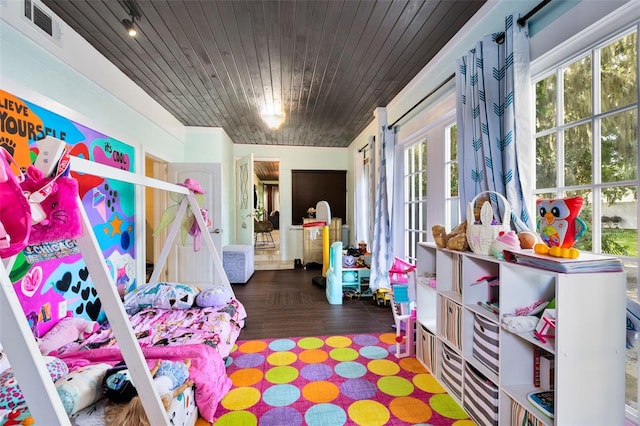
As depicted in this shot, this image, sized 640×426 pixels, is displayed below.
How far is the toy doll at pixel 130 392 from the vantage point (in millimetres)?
1133

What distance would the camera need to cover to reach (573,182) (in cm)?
133

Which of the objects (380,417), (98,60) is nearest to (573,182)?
(380,417)

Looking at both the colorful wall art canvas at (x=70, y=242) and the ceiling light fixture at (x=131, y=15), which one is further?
the ceiling light fixture at (x=131, y=15)

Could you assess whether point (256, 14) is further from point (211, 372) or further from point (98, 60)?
point (211, 372)

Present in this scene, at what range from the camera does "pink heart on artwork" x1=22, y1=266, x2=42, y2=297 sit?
1642 mm

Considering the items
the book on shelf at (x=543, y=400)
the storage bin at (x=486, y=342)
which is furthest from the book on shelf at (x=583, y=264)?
the book on shelf at (x=543, y=400)

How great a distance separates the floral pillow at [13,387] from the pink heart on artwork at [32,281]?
0.51 metres

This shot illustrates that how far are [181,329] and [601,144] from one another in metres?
2.72

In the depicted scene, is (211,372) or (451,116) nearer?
(211,372)

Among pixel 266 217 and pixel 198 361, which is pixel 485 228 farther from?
pixel 266 217

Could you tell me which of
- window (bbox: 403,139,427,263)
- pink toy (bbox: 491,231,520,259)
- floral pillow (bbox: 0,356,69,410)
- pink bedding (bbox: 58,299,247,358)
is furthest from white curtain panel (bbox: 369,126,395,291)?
floral pillow (bbox: 0,356,69,410)

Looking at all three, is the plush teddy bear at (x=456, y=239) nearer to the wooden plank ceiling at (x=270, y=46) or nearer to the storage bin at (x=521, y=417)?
the storage bin at (x=521, y=417)

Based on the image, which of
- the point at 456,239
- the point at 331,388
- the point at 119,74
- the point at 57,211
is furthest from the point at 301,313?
the point at 119,74

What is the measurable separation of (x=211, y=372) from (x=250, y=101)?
9.47 feet
